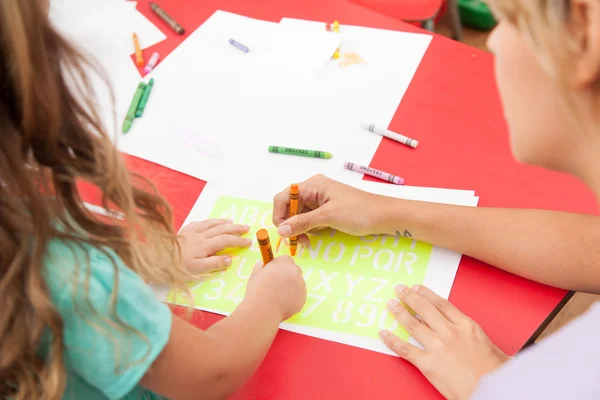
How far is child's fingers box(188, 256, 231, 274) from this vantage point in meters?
0.76

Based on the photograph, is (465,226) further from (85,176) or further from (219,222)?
(85,176)

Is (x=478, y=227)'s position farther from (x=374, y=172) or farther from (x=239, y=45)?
(x=239, y=45)

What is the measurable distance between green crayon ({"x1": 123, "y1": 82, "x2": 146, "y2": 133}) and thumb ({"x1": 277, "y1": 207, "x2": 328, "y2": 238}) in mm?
403

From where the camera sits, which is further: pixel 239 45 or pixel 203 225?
pixel 239 45

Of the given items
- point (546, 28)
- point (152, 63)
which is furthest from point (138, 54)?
point (546, 28)

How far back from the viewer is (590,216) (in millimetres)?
727

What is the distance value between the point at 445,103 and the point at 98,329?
0.70 metres

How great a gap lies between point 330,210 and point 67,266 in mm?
366

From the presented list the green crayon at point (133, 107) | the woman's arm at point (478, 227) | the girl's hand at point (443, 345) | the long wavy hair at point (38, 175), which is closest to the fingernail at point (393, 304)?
the girl's hand at point (443, 345)

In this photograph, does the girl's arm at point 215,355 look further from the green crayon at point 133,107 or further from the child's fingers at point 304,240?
the green crayon at point 133,107

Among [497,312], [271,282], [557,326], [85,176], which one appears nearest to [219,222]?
[271,282]

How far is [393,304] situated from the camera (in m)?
0.69

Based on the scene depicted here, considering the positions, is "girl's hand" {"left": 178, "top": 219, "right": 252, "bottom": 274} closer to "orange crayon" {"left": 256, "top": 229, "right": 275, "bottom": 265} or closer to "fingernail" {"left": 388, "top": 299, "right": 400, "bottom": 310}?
"orange crayon" {"left": 256, "top": 229, "right": 275, "bottom": 265}

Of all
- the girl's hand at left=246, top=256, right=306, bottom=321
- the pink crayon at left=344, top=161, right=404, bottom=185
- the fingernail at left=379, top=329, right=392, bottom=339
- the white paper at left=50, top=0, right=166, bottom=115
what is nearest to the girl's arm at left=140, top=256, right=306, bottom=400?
the girl's hand at left=246, top=256, right=306, bottom=321
